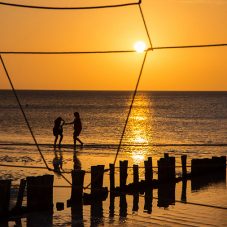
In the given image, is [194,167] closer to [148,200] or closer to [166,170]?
[166,170]

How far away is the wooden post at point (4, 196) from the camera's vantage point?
51.7 feet

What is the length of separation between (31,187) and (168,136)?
129 feet

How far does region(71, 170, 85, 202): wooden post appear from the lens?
17672 mm

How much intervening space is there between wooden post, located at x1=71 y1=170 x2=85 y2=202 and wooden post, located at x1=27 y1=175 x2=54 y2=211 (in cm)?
90

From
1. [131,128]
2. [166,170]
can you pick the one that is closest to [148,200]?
[166,170]

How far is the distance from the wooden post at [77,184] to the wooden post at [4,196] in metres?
2.26

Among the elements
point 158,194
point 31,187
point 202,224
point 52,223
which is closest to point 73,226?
point 52,223

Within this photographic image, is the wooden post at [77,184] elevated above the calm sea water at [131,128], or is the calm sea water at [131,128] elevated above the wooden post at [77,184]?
the calm sea water at [131,128]

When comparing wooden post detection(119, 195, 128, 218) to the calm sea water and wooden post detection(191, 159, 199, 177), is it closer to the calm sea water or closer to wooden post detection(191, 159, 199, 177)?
wooden post detection(191, 159, 199, 177)

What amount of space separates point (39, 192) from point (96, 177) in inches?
84.1

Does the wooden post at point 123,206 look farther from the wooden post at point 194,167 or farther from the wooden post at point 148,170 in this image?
the wooden post at point 194,167

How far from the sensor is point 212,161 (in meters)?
24.5

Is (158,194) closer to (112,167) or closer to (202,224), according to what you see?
(112,167)

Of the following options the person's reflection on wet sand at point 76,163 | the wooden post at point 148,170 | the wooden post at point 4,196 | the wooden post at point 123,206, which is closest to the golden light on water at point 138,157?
the person's reflection on wet sand at point 76,163
